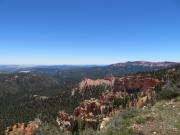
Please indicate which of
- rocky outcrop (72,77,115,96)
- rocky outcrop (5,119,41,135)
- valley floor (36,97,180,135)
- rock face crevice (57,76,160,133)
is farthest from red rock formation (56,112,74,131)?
rocky outcrop (72,77,115,96)

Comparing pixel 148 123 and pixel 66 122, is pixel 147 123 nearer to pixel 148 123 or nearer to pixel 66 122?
pixel 148 123

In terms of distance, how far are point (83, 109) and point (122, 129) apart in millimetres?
64784

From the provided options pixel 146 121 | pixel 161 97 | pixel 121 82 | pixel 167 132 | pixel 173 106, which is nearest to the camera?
pixel 167 132

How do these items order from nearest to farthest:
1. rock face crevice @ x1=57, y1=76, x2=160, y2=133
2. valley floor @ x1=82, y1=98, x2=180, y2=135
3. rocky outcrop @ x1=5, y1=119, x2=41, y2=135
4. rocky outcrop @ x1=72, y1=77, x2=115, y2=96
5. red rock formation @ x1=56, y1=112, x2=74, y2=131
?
valley floor @ x1=82, y1=98, x2=180, y2=135 < rocky outcrop @ x1=5, y1=119, x2=41, y2=135 < red rock formation @ x1=56, y1=112, x2=74, y2=131 < rock face crevice @ x1=57, y1=76, x2=160, y2=133 < rocky outcrop @ x1=72, y1=77, x2=115, y2=96

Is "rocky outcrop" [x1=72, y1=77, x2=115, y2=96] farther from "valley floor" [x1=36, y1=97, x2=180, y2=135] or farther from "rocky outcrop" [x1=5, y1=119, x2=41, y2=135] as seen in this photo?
"valley floor" [x1=36, y1=97, x2=180, y2=135]

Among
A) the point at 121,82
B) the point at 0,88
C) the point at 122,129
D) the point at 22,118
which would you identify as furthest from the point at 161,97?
the point at 0,88

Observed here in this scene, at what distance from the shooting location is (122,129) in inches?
460

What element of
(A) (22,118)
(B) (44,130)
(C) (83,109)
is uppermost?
(B) (44,130)

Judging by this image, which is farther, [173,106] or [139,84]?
[139,84]

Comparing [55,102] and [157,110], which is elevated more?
[157,110]

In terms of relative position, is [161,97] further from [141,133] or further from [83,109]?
[83,109]

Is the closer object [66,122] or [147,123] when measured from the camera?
[147,123]

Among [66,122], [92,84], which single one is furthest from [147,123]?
[92,84]

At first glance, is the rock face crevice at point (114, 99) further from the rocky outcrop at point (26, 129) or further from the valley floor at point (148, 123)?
the valley floor at point (148, 123)
